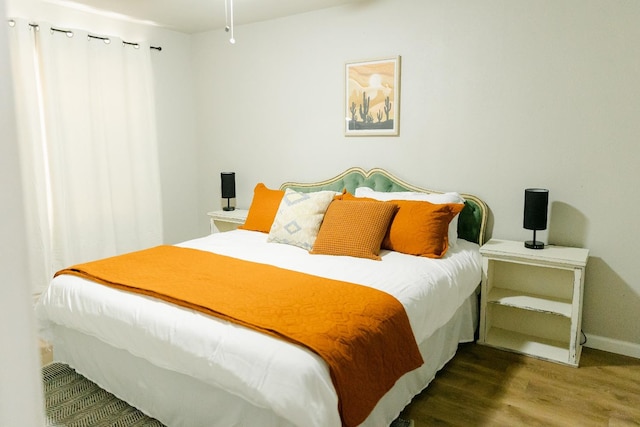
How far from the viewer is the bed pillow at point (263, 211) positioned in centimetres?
371

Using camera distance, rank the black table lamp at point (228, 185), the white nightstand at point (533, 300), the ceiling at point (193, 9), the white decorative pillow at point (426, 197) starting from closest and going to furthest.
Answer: the white nightstand at point (533, 300), the white decorative pillow at point (426, 197), the ceiling at point (193, 9), the black table lamp at point (228, 185)

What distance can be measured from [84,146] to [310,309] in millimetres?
2870

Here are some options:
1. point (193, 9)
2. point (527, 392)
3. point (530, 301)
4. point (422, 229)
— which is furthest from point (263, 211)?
point (527, 392)

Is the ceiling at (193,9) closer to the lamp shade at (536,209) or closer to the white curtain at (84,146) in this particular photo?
the white curtain at (84,146)

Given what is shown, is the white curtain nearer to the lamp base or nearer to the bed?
the bed

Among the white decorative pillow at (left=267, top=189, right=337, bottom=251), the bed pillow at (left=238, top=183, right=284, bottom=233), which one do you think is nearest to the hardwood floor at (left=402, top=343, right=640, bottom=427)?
the white decorative pillow at (left=267, top=189, right=337, bottom=251)

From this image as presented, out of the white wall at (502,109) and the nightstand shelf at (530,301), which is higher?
the white wall at (502,109)

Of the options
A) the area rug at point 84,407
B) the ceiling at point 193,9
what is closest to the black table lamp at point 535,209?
the area rug at point 84,407

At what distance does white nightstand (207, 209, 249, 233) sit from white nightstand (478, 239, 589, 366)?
216 cm

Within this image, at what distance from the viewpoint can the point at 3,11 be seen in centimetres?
36

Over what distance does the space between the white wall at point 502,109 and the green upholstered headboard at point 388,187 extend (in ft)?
0.24

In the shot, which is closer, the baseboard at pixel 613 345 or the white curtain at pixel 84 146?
the baseboard at pixel 613 345

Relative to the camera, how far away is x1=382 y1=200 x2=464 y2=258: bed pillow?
2934mm

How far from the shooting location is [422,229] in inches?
116
